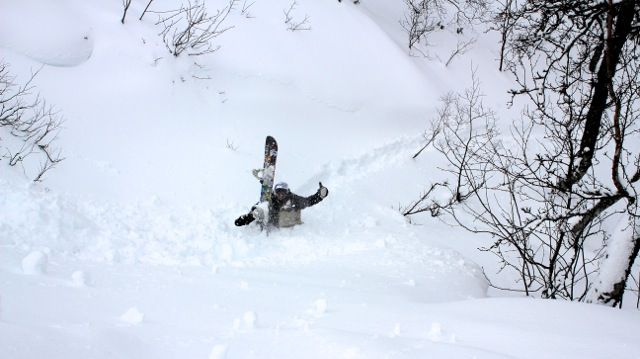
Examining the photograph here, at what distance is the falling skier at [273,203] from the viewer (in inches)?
284

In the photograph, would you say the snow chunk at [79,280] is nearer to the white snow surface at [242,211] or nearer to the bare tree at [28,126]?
the white snow surface at [242,211]

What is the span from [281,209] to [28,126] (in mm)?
3860

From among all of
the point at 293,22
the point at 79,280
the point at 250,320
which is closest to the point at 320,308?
the point at 250,320

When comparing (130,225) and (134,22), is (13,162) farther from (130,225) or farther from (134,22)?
(134,22)

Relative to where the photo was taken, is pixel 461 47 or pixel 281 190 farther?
pixel 461 47

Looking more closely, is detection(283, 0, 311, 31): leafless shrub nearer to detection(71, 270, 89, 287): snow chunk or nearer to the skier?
the skier

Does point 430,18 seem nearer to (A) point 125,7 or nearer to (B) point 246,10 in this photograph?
(B) point 246,10

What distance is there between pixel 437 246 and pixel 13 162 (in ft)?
20.0

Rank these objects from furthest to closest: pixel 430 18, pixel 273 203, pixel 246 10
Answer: pixel 430 18 < pixel 246 10 < pixel 273 203

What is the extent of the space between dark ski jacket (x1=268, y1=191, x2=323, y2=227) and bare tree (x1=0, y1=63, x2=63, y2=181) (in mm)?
3102

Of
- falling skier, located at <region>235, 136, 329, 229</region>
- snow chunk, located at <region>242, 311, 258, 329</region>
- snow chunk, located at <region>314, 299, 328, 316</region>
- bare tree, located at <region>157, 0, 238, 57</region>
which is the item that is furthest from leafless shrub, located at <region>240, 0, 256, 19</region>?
snow chunk, located at <region>242, 311, 258, 329</region>

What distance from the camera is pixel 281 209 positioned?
7.39 m

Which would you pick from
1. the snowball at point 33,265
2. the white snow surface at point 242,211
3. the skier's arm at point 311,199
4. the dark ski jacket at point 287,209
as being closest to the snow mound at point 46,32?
the white snow surface at point 242,211

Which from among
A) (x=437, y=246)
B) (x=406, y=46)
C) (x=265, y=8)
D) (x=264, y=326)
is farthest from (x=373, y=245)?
(x=406, y=46)
